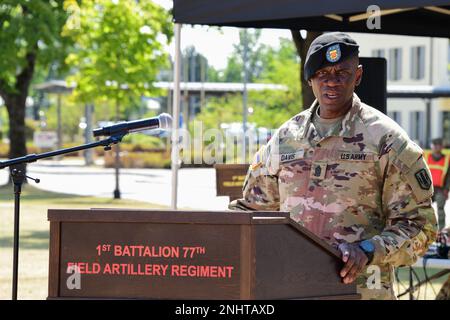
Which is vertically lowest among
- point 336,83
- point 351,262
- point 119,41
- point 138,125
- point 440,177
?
point 440,177

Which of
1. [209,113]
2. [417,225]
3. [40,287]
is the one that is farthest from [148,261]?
[209,113]

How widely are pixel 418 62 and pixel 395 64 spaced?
262cm

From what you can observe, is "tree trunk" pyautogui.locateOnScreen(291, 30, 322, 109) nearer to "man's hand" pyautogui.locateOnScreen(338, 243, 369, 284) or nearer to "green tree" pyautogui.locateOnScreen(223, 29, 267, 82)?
"man's hand" pyautogui.locateOnScreen(338, 243, 369, 284)

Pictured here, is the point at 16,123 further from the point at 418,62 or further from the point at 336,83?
the point at 418,62

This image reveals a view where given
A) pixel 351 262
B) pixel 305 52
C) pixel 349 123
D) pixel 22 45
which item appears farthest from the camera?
pixel 22 45

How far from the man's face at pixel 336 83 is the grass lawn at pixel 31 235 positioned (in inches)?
244

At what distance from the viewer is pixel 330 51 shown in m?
3.76

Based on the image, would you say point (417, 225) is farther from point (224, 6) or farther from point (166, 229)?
point (224, 6)

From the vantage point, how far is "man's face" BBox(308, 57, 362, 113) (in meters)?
3.79

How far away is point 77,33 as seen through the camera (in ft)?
81.8

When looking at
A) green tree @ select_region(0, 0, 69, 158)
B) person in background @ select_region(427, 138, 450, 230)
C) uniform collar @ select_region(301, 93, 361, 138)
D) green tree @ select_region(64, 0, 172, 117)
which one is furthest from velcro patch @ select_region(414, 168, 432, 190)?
green tree @ select_region(0, 0, 69, 158)

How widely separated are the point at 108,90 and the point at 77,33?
1.52 metres

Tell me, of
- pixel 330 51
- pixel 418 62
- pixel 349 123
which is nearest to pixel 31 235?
pixel 349 123

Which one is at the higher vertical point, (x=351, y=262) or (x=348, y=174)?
(x=348, y=174)
